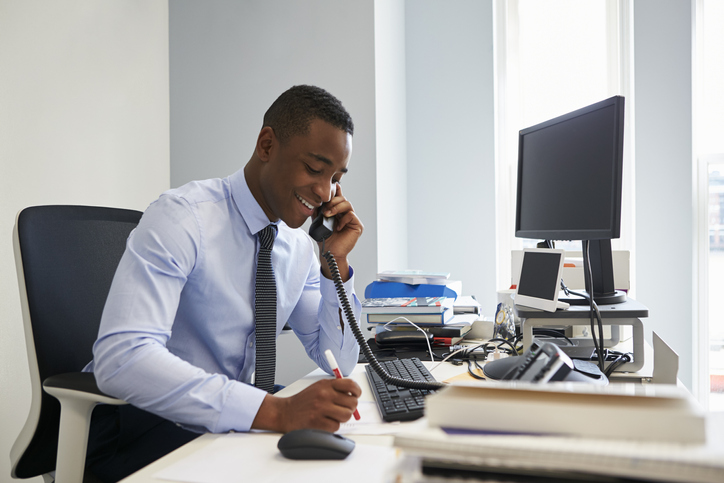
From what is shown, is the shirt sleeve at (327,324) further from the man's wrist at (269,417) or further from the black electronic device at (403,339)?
the man's wrist at (269,417)

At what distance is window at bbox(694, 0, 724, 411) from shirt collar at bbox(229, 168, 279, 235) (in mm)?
2532

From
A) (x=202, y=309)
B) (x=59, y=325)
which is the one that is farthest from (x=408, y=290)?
(x=59, y=325)

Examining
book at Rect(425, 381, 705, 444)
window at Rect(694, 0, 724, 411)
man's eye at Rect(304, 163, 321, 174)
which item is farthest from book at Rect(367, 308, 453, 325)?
window at Rect(694, 0, 724, 411)

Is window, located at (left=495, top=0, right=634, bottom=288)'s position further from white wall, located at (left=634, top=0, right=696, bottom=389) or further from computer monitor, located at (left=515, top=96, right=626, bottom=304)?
computer monitor, located at (left=515, top=96, right=626, bottom=304)

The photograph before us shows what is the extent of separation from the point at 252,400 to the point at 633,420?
25.0 inches

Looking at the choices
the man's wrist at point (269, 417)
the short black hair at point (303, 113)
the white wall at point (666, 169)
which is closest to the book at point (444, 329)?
the short black hair at point (303, 113)

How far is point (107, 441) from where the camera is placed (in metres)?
1.06

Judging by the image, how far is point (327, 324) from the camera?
1298mm

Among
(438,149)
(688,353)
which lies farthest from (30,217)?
(688,353)

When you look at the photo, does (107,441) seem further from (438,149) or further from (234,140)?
(438,149)

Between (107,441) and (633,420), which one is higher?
(633,420)

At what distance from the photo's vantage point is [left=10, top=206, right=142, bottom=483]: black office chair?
0.96m

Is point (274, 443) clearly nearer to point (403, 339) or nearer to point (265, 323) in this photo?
point (265, 323)

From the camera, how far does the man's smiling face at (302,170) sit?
1.16m
